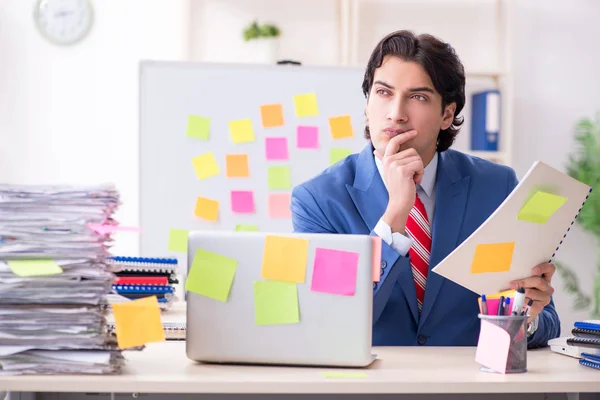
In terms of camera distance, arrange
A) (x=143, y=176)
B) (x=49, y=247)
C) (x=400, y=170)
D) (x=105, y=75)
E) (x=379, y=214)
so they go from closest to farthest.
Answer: (x=49, y=247), (x=400, y=170), (x=379, y=214), (x=143, y=176), (x=105, y=75)

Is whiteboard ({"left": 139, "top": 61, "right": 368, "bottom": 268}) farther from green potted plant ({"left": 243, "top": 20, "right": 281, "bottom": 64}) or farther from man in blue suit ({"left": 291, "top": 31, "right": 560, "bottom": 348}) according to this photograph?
man in blue suit ({"left": 291, "top": 31, "right": 560, "bottom": 348})

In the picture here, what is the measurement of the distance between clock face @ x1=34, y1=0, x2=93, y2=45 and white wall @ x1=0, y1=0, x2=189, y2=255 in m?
0.04

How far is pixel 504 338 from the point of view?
1.30 m

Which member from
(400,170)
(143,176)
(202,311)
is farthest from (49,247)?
(143,176)

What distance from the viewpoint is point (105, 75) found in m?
3.90

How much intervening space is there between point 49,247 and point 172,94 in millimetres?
2018

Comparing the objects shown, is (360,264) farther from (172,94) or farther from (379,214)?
(172,94)

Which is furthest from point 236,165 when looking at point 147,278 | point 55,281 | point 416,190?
point 55,281

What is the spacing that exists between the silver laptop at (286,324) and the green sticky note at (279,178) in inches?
76.8

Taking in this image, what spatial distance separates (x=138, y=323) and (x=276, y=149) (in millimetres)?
2064

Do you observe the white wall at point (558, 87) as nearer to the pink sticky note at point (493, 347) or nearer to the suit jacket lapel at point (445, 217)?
the suit jacket lapel at point (445, 217)

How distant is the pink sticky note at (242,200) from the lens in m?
3.25

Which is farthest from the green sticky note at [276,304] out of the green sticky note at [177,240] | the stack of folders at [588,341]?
the green sticky note at [177,240]

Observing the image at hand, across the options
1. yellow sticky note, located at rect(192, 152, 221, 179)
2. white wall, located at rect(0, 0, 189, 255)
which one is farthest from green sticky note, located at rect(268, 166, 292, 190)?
white wall, located at rect(0, 0, 189, 255)
